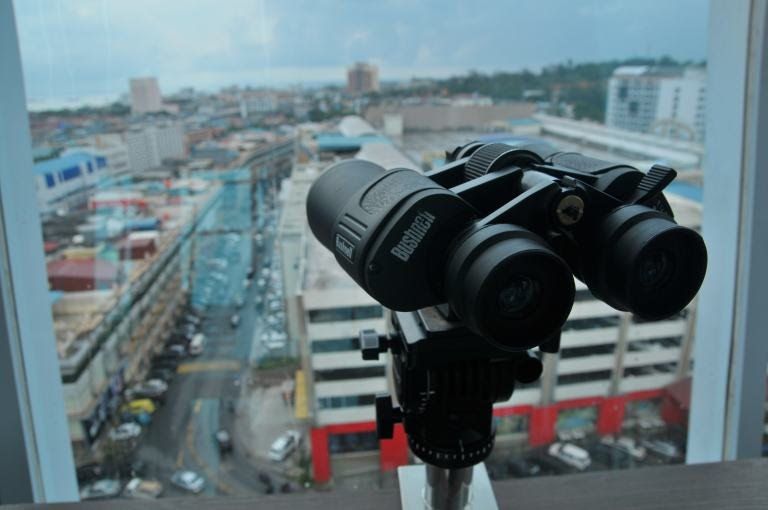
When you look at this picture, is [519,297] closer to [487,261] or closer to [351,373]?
[487,261]

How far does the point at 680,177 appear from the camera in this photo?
129 centimetres

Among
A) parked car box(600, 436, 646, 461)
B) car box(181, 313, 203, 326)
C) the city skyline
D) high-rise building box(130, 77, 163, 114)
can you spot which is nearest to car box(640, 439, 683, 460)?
parked car box(600, 436, 646, 461)

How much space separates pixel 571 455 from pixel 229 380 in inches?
33.7

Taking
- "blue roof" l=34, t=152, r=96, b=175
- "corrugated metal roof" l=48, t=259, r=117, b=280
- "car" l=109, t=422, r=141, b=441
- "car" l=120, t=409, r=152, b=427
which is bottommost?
"car" l=109, t=422, r=141, b=441

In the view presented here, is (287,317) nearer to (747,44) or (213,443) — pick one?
(213,443)

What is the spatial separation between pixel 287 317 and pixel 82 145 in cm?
58

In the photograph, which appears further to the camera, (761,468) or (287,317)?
(287,317)

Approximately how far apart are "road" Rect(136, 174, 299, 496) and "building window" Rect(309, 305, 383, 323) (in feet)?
0.37

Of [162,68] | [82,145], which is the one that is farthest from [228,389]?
[162,68]

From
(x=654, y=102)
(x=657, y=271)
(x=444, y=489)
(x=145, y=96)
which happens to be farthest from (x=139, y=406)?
(x=654, y=102)

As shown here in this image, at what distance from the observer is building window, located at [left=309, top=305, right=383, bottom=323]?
1217 millimetres

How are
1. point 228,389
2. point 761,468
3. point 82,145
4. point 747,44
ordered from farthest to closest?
1. point 228,389
2. point 82,145
3. point 747,44
4. point 761,468

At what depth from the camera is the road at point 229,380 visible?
49.5 inches

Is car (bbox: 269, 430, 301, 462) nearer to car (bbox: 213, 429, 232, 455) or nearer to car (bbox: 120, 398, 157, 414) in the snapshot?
car (bbox: 213, 429, 232, 455)
